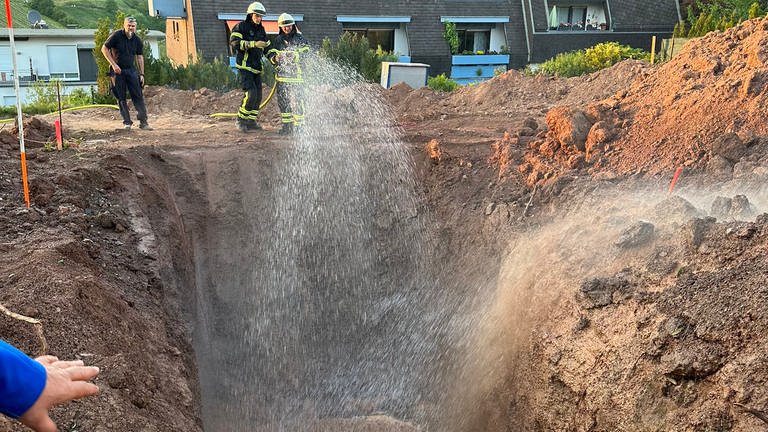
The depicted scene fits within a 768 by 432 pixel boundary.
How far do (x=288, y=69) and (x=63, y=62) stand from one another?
1816 centimetres

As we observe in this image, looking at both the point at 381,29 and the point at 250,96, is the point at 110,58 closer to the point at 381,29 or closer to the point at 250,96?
the point at 250,96

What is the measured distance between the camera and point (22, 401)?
1.71 metres

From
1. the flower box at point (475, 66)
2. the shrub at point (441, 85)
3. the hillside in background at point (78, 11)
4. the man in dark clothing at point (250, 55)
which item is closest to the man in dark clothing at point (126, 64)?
the man in dark clothing at point (250, 55)

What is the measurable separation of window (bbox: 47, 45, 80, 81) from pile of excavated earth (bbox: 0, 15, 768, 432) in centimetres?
1633

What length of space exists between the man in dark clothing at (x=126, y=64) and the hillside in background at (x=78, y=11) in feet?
110

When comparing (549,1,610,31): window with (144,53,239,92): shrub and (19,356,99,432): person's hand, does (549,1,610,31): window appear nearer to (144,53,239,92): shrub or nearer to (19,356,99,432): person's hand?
(144,53,239,92): shrub

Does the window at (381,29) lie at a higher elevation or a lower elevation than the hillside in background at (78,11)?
lower

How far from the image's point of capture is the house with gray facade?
2077cm

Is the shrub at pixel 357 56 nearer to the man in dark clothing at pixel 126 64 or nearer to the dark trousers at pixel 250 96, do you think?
the dark trousers at pixel 250 96

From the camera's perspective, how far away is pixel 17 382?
168cm

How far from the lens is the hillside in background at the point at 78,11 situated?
4362 centimetres

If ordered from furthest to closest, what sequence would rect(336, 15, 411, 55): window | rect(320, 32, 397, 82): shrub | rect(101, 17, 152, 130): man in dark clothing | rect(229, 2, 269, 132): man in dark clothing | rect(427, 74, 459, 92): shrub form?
rect(336, 15, 411, 55): window < rect(320, 32, 397, 82): shrub < rect(427, 74, 459, 92): shrub < rect(101, 17, 152, 130): man in dark clothing < rect(229, 2, 269, 132): man in dark clothing

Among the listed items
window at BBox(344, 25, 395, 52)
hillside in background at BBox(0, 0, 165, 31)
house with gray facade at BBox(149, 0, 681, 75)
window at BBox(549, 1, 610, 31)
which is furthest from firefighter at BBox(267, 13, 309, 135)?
hillside in background at BBox(0, 0, 165, 31)

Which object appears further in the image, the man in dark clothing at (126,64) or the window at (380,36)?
the window at (380,36)
